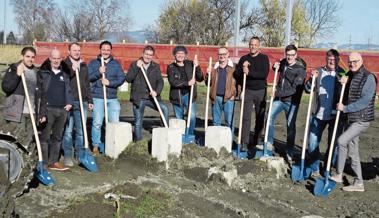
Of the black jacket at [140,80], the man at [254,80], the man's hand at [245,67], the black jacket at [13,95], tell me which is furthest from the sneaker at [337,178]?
the black jacket at [13,95]

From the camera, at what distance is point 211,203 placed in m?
6.45

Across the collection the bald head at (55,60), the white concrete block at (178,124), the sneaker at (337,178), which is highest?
the bald head at (55,60)

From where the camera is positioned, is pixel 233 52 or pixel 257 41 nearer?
pixel 257 41

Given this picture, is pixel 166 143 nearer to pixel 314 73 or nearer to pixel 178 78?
pixel 178 78

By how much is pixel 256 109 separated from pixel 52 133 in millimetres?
3510

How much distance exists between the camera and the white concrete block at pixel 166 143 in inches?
311

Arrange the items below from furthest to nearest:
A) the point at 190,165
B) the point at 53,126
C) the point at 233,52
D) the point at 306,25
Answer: the point at 306,25
the point at 233,52
the point at 190,165
the point at 53,126

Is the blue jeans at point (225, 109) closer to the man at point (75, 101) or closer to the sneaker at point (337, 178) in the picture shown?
the sneaker at point (337, 178)

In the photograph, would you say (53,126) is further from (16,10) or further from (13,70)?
(16,10)

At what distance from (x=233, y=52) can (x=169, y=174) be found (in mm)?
15793

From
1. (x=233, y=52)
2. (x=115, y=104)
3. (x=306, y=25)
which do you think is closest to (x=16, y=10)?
(x=306, y=25)

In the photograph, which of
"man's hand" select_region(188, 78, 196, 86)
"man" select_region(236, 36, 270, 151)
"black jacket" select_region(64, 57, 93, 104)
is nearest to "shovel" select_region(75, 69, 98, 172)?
"black jacket" select_region(64, 57, 93, 104)

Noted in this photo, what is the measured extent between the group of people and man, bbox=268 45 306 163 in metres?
0.02

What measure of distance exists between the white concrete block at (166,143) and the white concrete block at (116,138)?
66cm
